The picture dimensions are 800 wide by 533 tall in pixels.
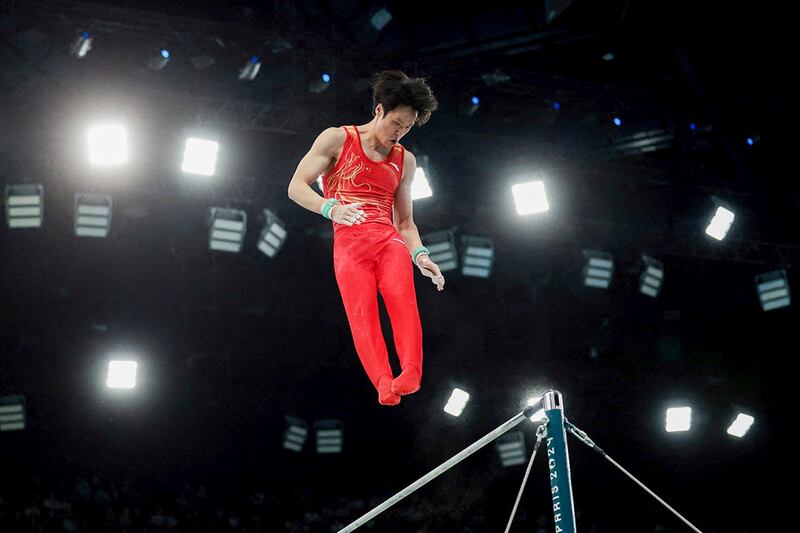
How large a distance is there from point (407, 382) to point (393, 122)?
109 cm

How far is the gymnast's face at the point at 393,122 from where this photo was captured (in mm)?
3504

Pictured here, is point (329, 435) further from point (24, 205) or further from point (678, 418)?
point (24, 205)

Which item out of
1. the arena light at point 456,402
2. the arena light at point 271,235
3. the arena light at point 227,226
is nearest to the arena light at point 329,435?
the arena light at point 456,402

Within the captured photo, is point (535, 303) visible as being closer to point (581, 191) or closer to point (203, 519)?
point (581, 191)

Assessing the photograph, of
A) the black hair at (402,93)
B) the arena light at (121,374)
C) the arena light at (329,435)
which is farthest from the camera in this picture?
the arena light at (329,435)

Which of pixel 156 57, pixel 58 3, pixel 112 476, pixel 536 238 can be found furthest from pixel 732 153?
pixel 112 476

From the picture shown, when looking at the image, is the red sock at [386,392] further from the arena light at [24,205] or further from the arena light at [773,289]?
the arena light at [773,289]

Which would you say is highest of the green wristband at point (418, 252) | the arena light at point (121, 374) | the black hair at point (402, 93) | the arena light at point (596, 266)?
the arena light at point (596, 266)

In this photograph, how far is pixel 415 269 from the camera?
11.7 meters

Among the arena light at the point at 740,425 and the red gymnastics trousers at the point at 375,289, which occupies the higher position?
the red gymnastics trousers at the point at 375,289

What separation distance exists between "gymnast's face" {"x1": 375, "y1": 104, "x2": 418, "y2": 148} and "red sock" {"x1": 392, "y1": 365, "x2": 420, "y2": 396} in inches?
38.7

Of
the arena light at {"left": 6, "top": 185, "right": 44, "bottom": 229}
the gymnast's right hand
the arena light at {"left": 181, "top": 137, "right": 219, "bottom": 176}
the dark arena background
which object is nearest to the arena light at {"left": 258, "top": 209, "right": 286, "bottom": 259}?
the dark arena background

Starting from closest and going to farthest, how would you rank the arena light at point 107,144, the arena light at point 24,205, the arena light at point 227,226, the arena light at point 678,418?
the arena light at point 107,144, the arena light at point 24,205, the arena light at point 227,226, the arena light at point 678,418

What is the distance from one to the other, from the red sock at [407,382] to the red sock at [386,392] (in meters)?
0.03
